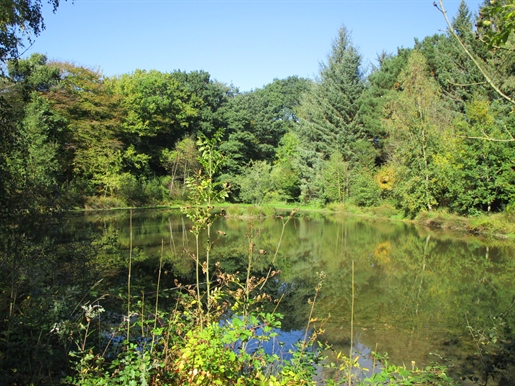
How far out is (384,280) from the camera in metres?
9.75

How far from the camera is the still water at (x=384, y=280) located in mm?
5742

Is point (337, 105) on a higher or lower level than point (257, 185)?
higher

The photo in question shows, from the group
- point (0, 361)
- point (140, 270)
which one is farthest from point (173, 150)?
point (0, 361)

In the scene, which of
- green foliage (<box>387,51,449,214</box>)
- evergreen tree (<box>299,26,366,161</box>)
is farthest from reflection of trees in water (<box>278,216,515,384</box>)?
evergreen tree (<box>299,26,366,161</box>)

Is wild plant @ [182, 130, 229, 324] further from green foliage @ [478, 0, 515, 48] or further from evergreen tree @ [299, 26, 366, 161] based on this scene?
evergreen tree @ [299, 26, 366, 161]

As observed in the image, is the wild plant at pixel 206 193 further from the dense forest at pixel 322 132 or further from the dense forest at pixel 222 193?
the dense forest at pixel 322 132

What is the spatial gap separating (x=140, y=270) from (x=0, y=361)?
268 inches

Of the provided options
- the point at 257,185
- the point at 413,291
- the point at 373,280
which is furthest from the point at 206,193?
the point at 257,185

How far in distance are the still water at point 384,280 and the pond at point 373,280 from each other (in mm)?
22

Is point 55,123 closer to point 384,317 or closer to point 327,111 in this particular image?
point 327,111

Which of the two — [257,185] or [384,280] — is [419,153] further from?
[384,280]

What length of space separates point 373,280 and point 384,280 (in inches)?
10.2

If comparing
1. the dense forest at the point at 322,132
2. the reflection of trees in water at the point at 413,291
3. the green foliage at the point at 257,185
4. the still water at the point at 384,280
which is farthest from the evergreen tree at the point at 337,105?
the reflection of trees in water at the point at 413,291

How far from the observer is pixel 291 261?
11914mm
